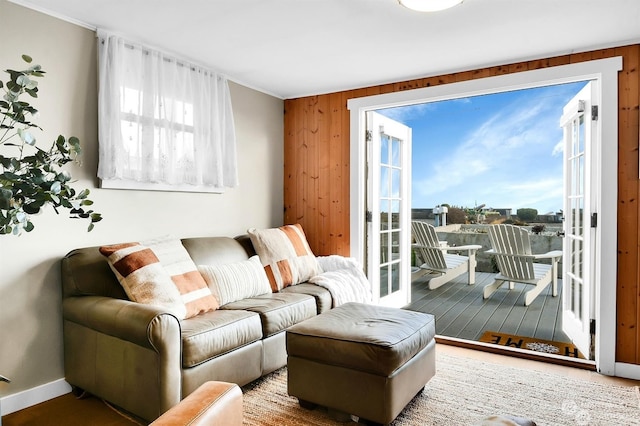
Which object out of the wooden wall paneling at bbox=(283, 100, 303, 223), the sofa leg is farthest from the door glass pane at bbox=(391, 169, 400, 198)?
the sofa leg

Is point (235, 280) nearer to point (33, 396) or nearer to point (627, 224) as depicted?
point (33, 396)

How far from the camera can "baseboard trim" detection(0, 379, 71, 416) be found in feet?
7.79

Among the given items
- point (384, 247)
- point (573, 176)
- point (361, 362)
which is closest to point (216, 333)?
point (361, 362)

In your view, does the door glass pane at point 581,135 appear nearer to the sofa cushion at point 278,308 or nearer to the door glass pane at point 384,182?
the door glass pane at point 384,182

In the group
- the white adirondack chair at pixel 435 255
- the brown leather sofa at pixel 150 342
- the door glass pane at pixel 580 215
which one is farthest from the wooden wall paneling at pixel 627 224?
the white adirondack chair at pixel 435 255

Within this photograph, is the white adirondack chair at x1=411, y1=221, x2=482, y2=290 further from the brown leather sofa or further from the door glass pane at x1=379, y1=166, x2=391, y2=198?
the brown leather sofa

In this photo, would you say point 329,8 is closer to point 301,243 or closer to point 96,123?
point 96,123

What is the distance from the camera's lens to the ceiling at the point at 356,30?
8.09ft

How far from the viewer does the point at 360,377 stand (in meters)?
2.18

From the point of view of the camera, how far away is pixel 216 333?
2359 mm

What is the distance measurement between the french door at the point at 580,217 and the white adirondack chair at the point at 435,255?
6.79ft

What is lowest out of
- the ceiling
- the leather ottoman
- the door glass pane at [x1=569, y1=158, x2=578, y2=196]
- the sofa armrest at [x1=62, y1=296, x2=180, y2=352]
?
the leather ottoman

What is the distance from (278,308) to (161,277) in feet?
2.57

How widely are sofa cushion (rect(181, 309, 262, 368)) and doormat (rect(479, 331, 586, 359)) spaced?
2409 mm
